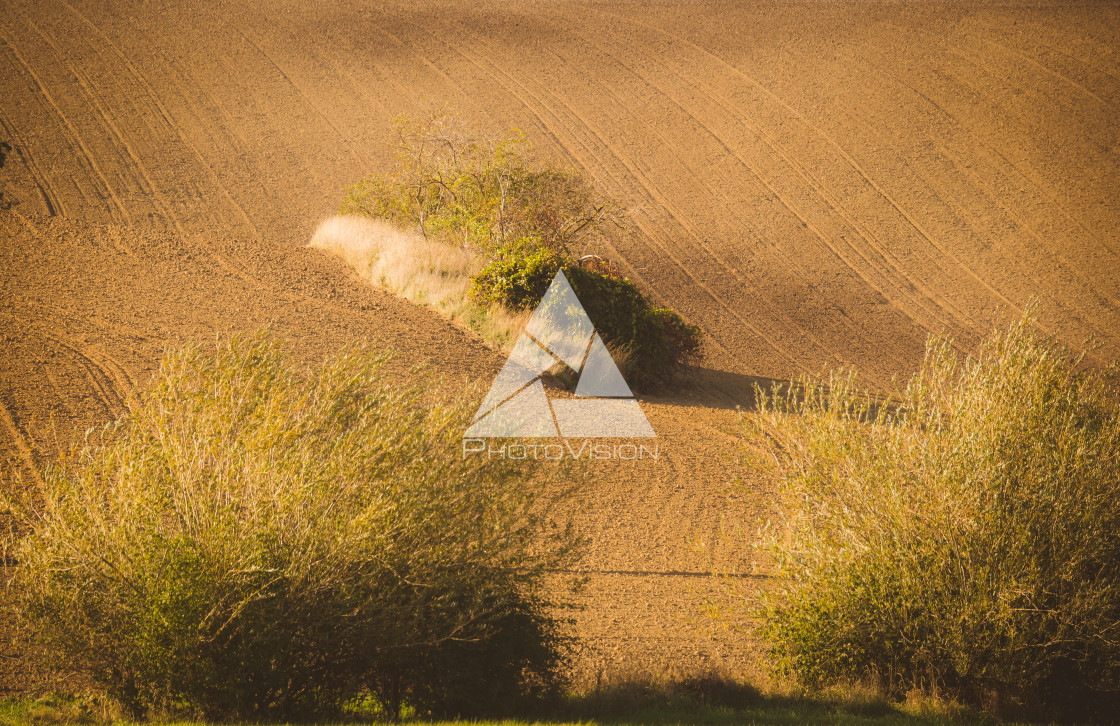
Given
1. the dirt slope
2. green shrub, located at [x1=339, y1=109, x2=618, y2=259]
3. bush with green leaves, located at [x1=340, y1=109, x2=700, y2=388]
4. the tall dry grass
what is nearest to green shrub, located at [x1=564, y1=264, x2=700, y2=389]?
bush with green leaves, located at [x1=340, y1=109, x2=700, y2=388]

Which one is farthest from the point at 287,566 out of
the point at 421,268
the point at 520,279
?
the point at 421,268

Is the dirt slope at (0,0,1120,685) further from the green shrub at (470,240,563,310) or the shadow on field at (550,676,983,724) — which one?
the green shrub at (470,240,563,310)

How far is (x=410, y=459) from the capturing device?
5570 mm

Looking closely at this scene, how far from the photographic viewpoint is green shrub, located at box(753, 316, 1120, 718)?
5.64 m

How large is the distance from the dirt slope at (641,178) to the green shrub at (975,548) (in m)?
1.74

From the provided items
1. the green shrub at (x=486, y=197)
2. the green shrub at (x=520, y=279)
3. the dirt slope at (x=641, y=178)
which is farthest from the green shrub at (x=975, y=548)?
the green shrub at (x=486, y=197)

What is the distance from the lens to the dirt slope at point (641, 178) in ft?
41.2

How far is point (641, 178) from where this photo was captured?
108ft

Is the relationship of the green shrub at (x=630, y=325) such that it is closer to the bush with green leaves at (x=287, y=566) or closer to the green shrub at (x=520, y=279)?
the green shrub at (x=520, y=279)

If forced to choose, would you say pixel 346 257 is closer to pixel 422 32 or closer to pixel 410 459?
pixel 410 459

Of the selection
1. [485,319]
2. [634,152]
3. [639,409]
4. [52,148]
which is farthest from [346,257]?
[634,152]

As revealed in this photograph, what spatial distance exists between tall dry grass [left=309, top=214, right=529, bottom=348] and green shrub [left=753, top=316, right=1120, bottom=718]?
33.1 feet

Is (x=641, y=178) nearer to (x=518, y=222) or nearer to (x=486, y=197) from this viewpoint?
(x=486, y=197)

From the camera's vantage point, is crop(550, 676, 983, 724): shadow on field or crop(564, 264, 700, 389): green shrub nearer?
crop(550, 676, 983, 724): shadow on field
